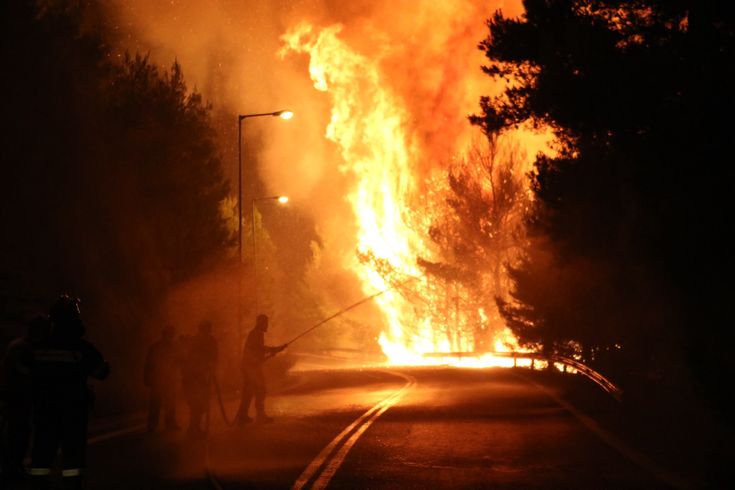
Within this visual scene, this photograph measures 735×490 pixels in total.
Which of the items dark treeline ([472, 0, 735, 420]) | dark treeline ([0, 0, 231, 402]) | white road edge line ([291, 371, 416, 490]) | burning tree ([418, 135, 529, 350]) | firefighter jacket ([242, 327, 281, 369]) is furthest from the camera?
burning tree ([418, 135, 529, 350])

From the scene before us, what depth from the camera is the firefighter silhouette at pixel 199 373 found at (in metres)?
19.2

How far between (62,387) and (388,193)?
2340 inches

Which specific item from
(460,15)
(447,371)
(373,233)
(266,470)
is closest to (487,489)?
(266,470)

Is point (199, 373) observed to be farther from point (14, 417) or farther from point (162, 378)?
point (14, 417)

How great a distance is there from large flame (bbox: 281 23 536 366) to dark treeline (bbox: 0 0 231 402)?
2919cm

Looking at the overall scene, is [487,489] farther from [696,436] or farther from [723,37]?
[723,37]

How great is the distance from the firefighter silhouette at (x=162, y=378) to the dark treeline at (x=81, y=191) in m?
8.64

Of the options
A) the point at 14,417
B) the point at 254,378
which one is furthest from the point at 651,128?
the point at 14,417

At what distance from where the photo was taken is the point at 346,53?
7050 centimetres

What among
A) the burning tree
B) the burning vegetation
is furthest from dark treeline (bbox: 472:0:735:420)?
the burning tree

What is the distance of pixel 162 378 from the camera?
66.8ft

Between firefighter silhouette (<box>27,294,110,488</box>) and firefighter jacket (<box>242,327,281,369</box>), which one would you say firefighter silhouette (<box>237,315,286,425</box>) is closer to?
firefighter jacket (<box>242,327,281,369</box>)

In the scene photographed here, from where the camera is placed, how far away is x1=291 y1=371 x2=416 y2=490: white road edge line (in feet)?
40.3

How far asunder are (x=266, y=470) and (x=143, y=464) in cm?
202
